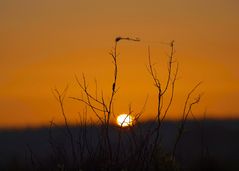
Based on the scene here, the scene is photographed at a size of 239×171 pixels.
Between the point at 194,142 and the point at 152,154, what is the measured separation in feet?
43.5

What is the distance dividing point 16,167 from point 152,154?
5.11 m

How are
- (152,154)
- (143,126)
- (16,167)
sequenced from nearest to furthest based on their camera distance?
1. (152,154)
2. (143,126)
3. (16,167)

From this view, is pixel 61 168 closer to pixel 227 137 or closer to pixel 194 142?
pixel 194 142

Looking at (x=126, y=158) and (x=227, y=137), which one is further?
(x=227, y=137)

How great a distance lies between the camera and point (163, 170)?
1130 centimetres

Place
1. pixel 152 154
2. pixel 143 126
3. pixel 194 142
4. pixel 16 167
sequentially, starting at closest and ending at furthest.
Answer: pixel 152 154, pixel 143 126, pixel 16 167, pixel 194 142

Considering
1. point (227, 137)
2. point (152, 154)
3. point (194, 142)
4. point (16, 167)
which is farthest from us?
point (227, 137)

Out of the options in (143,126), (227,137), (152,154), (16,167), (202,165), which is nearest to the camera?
(152,154)

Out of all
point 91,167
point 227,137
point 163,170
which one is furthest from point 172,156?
point 227,137

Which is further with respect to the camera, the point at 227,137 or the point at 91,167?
the point at 227,137

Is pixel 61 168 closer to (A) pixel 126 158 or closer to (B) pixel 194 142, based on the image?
(A) pixel 126 158

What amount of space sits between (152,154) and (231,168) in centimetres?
549

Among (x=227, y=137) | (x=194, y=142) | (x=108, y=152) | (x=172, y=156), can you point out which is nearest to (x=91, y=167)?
(x=108, y=152)

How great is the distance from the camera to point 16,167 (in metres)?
15.6
